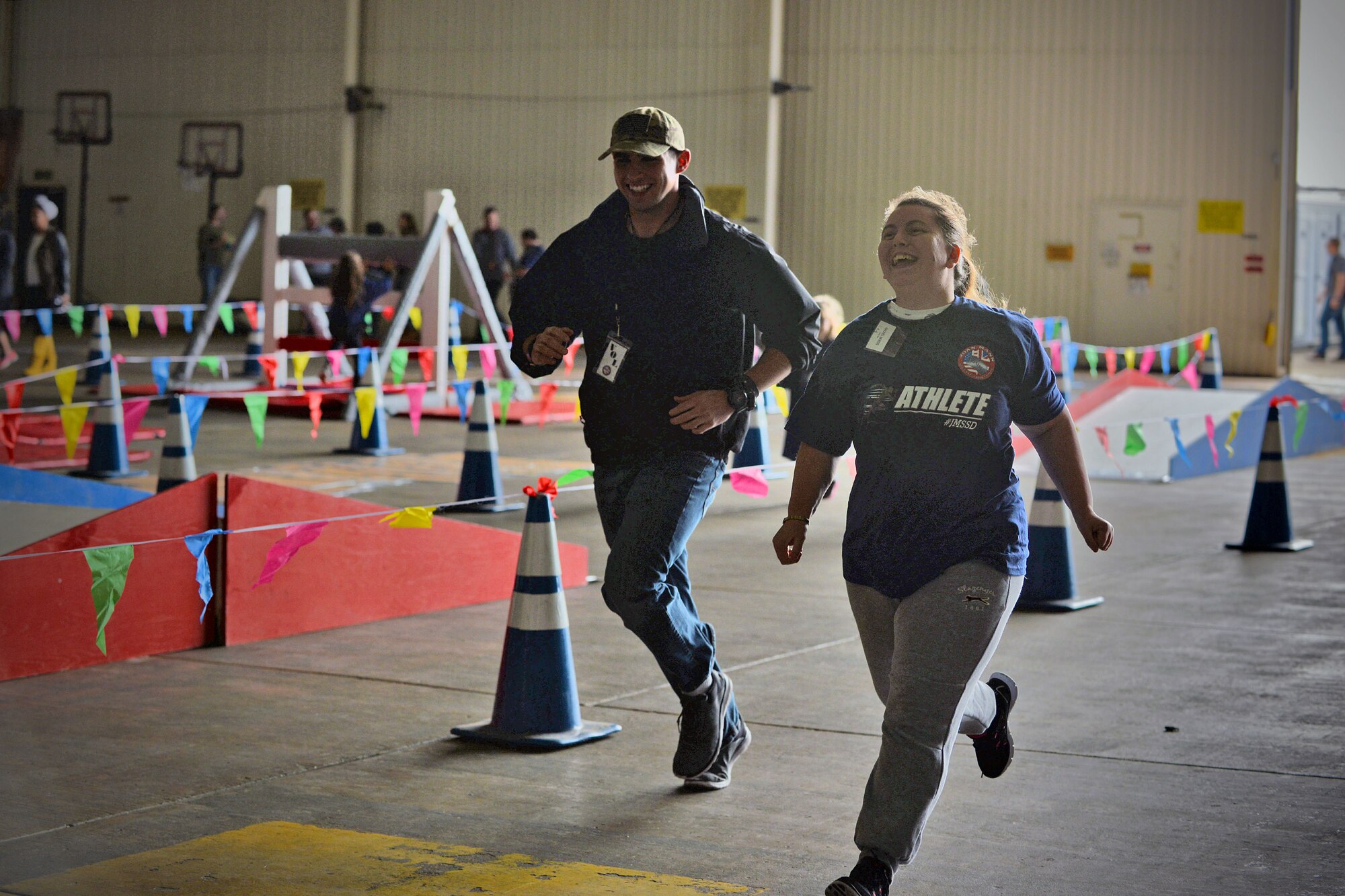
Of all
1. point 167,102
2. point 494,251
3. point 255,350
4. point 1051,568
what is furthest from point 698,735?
point 167,102

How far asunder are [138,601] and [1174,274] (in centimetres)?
2179

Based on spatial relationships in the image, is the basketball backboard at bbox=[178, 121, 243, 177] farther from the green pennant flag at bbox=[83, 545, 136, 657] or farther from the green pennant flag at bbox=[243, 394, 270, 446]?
the green pennant flag at bbox=[83, 545, 136, 657]

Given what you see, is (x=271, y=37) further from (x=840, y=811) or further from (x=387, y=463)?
(x=840, y=811)

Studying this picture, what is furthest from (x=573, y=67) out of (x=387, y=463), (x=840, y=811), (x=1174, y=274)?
(x=840, y=811)

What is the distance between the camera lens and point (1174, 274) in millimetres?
25594

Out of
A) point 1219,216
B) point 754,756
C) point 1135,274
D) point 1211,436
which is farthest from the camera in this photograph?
point 1135,274

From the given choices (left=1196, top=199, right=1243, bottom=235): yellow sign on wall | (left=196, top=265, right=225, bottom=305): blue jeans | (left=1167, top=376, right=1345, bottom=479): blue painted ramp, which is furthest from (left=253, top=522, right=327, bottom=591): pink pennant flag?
(left=196, top=265, right=225, bottom=305): blue jeans

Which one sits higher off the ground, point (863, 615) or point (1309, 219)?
point (1309, 219)

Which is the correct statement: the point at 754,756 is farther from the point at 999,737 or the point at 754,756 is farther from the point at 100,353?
the point at 100,353

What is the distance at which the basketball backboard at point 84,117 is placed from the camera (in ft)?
109

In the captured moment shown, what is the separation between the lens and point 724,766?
193 inches

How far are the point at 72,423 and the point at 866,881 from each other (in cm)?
845

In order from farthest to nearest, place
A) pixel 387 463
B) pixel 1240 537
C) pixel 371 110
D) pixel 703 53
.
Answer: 1. pixel 371 110
2. pixel 703 53
3. pixel 387 463
4. pixel 1240 537

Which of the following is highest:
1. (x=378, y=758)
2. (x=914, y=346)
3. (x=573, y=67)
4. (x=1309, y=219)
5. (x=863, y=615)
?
(x=573, y=67)
